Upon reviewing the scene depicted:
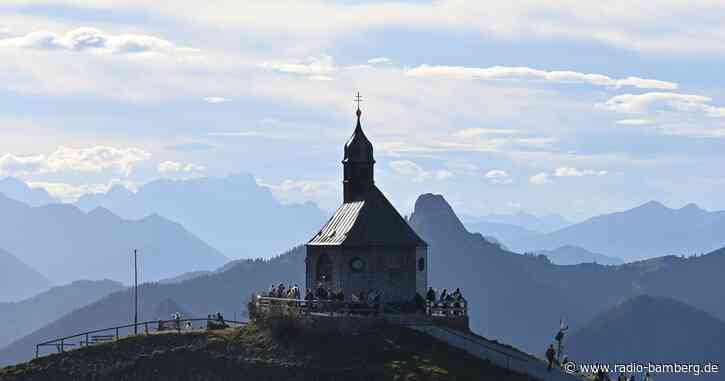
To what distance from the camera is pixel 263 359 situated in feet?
265

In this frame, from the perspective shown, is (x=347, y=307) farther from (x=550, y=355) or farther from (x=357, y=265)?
(x=550, y=355)

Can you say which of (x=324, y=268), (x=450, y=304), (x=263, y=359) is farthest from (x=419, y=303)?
(x=263, y=359)

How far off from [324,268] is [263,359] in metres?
13.9

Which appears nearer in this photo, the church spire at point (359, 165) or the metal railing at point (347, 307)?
the metal railing at point (347, 307)

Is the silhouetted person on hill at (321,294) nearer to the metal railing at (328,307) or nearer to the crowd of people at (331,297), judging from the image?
the crowd of people at (331,297)

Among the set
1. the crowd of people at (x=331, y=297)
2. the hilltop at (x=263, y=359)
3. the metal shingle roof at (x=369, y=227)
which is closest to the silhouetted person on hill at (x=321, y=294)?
the crowd of people at (x=331, y=297)

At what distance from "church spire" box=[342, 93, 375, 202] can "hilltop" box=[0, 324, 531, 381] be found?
14.7 m

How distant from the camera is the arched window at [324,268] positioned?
304 feet

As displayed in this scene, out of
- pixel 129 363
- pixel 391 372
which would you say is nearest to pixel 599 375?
pixel 391 372

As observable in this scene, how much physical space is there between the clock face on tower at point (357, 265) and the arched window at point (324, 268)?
201cm

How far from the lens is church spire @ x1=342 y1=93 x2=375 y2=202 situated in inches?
3789

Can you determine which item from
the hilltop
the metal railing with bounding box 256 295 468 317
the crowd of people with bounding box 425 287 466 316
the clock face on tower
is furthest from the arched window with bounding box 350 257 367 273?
the hilltop
